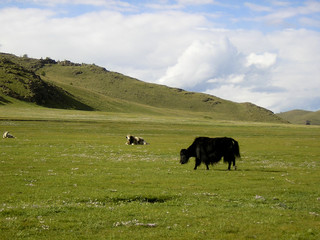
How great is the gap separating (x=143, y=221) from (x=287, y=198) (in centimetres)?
A: 786

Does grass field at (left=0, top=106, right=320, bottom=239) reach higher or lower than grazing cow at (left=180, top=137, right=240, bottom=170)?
lower

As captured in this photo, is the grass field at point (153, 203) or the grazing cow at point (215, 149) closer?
the grass field at point (153, 203)

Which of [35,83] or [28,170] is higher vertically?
[35,83]

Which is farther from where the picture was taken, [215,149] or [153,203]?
[215,149]

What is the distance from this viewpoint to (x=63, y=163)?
2705 cm

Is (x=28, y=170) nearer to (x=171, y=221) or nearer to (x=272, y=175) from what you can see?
(x=171, y=221)

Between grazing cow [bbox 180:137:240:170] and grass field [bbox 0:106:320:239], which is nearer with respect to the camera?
grass field [bbox 0:106:320:239]

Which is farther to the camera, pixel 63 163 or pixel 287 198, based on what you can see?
pixel 63 163

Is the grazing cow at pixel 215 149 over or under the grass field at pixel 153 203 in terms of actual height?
over

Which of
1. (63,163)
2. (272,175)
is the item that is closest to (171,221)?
(272,175)

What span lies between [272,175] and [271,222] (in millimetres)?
12341

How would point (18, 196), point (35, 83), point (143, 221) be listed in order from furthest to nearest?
point (35, 83), point (18, 196), point (143, 221)

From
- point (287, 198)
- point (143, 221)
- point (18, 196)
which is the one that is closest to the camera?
point (143, 221)

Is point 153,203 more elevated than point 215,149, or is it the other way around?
point 215,149
